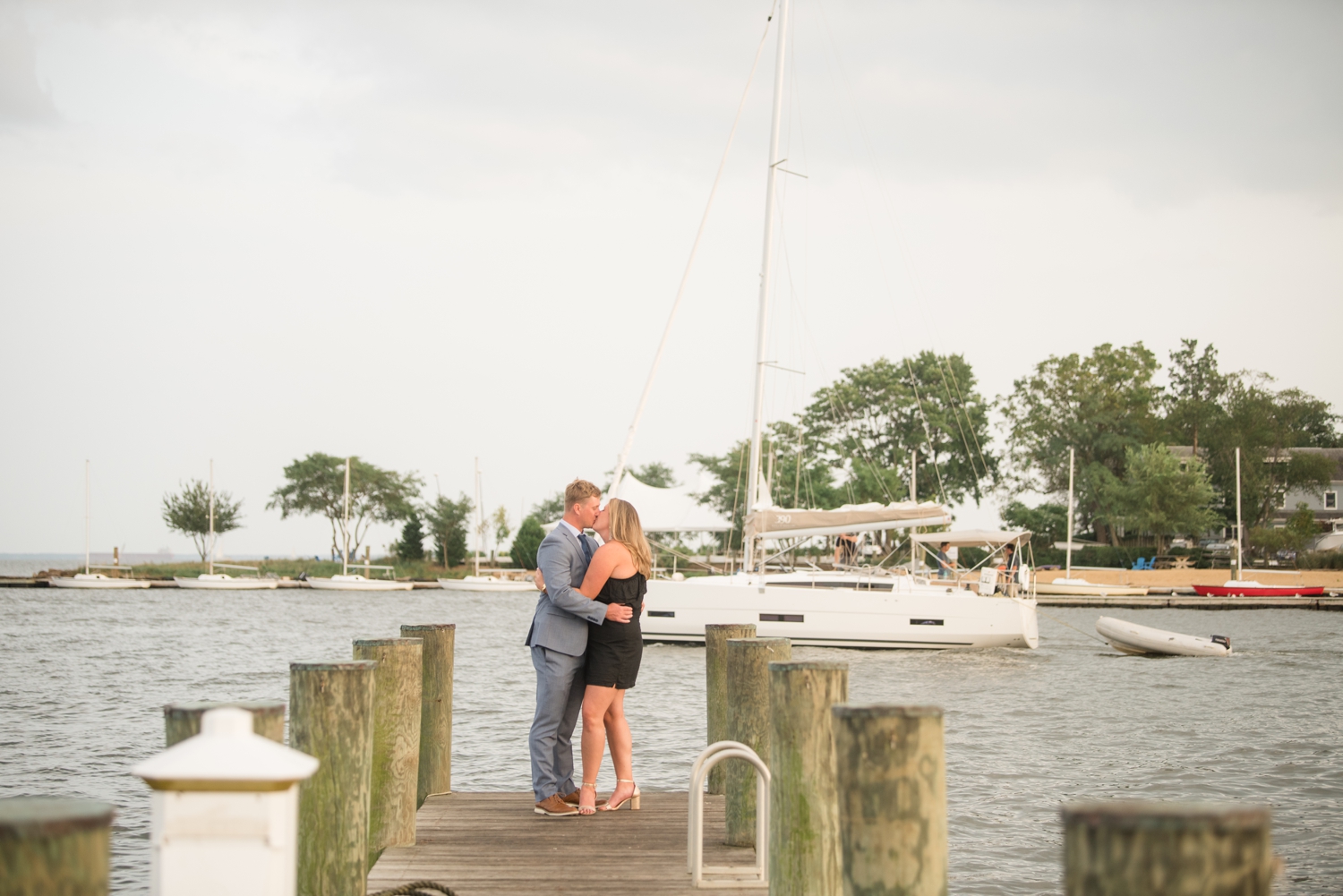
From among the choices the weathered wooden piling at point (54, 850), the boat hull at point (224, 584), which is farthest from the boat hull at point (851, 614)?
the boat hull at point (224, 584)

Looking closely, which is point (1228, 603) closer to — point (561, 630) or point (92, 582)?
point (561, 630)

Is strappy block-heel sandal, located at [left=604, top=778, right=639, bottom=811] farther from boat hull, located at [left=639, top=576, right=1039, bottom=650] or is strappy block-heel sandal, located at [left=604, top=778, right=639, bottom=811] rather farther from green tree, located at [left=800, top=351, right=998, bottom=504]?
green tree, located at [left=800, top=351, right=998, bottom=504]

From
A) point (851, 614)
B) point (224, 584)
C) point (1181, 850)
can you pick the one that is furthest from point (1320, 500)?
point (1181, 850)

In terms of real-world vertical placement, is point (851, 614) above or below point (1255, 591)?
above

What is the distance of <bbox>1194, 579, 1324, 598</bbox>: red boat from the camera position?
52969 mm

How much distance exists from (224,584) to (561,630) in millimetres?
69334

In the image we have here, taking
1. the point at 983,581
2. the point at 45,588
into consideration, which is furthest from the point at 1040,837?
the point at 45,588

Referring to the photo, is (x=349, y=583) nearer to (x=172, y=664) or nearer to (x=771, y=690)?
(x=172, y=664)

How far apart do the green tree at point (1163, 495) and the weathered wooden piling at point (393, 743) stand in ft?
212

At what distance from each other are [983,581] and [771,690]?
24147 mm

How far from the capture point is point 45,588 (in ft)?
236

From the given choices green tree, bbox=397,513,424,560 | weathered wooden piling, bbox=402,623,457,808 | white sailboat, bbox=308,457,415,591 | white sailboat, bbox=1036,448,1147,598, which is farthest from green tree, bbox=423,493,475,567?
weathered wooden piling, bbox=402,623,457,808

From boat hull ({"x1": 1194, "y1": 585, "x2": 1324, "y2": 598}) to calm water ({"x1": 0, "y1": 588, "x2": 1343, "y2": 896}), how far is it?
1493cm

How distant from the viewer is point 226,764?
2.79m
